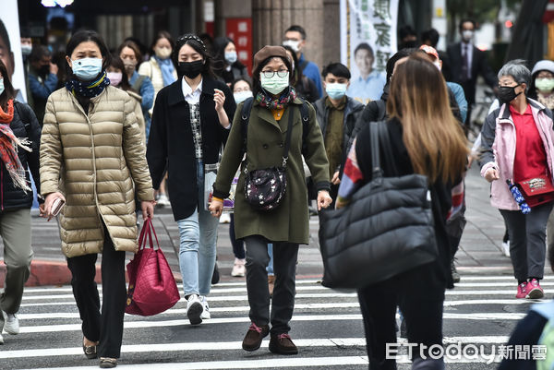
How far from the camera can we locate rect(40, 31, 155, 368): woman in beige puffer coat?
6777mm

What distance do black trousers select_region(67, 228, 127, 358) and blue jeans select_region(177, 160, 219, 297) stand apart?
1.33 m

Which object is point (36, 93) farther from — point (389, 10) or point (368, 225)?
point (368, 225)

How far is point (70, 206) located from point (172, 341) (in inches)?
52.5

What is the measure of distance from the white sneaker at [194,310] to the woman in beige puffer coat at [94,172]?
132 cm

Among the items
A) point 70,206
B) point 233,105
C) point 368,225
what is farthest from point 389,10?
point 368,225

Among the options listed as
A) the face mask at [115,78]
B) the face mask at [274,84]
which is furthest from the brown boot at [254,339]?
the face mask at [115,78]

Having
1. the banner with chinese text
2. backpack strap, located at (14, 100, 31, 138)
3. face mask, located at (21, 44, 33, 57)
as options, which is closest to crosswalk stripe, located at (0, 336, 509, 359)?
backpack strap, located at (14, 100, 31, 138)

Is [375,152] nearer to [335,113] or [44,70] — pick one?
[335,113]

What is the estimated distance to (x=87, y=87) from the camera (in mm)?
6828

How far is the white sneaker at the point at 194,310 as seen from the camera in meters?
8.16

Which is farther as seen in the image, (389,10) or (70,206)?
(389,10)

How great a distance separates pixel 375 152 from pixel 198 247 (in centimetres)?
337

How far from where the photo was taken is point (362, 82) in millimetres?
13734

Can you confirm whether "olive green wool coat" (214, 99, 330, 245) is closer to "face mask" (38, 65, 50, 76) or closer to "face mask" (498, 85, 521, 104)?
"face mask" (498, 85, 521, 104)
